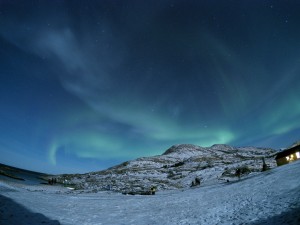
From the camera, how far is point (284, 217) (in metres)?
11.3

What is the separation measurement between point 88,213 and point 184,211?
28.5ft

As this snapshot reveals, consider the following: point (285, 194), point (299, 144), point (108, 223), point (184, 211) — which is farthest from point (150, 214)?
point (299, 144)

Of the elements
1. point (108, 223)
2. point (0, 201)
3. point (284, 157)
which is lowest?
point (108, 223)

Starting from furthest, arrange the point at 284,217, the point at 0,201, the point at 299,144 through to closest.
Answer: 1. the point at 299,144
2. the point at 0,201
3. the point at 284,217

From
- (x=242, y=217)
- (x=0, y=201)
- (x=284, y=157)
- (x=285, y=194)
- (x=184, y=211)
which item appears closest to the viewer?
(x=242, y=217)

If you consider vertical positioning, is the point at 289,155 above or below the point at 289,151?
below

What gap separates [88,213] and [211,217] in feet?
35.8

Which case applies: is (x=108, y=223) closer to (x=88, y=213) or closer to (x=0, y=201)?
(x=88, y=213)

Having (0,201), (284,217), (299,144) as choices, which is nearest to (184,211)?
A: (284,217)

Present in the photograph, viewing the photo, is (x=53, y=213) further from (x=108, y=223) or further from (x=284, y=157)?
(x=284, y=157)

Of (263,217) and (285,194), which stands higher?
(285,194)

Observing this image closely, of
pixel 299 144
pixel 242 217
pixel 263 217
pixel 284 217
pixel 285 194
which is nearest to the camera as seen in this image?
pixel 284 217

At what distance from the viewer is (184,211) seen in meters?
19.6

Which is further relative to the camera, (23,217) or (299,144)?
(299,144)
